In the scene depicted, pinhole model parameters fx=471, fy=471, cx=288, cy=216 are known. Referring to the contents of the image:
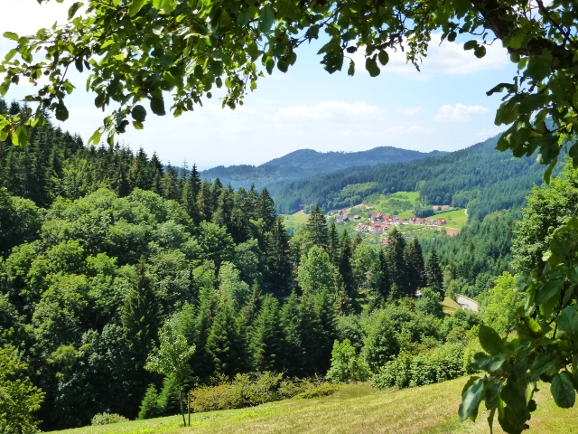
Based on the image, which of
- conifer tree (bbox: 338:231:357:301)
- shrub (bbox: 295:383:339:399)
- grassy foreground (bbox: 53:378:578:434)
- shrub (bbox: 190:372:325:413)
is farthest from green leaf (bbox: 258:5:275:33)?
conifer tree (bbox: 338:231:357:301)

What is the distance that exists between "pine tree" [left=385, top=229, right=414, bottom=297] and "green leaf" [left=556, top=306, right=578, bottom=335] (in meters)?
89.0

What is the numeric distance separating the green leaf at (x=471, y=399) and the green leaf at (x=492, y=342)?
0.53ft

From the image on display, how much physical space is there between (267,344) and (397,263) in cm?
4666

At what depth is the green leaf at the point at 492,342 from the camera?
Answer: 61.3 inches

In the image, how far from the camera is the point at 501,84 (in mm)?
2191

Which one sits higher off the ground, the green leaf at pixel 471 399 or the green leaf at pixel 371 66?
the green leaf at pixel 371 66

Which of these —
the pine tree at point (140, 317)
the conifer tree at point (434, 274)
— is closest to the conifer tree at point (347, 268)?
the conifer tree at point (434, 274)

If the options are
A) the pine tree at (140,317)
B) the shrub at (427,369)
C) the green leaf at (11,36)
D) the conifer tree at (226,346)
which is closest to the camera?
the green leaf at (11,36)

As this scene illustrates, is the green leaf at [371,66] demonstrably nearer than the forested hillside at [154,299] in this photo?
Yes

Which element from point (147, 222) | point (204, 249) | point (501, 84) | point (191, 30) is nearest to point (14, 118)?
point (191, 30)

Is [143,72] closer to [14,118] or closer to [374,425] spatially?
[14,118]

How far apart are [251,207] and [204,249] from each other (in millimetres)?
26033

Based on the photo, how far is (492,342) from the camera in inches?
61.9

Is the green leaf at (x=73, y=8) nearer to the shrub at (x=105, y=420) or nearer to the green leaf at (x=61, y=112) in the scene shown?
the green leaf at (x=61, y=112)
